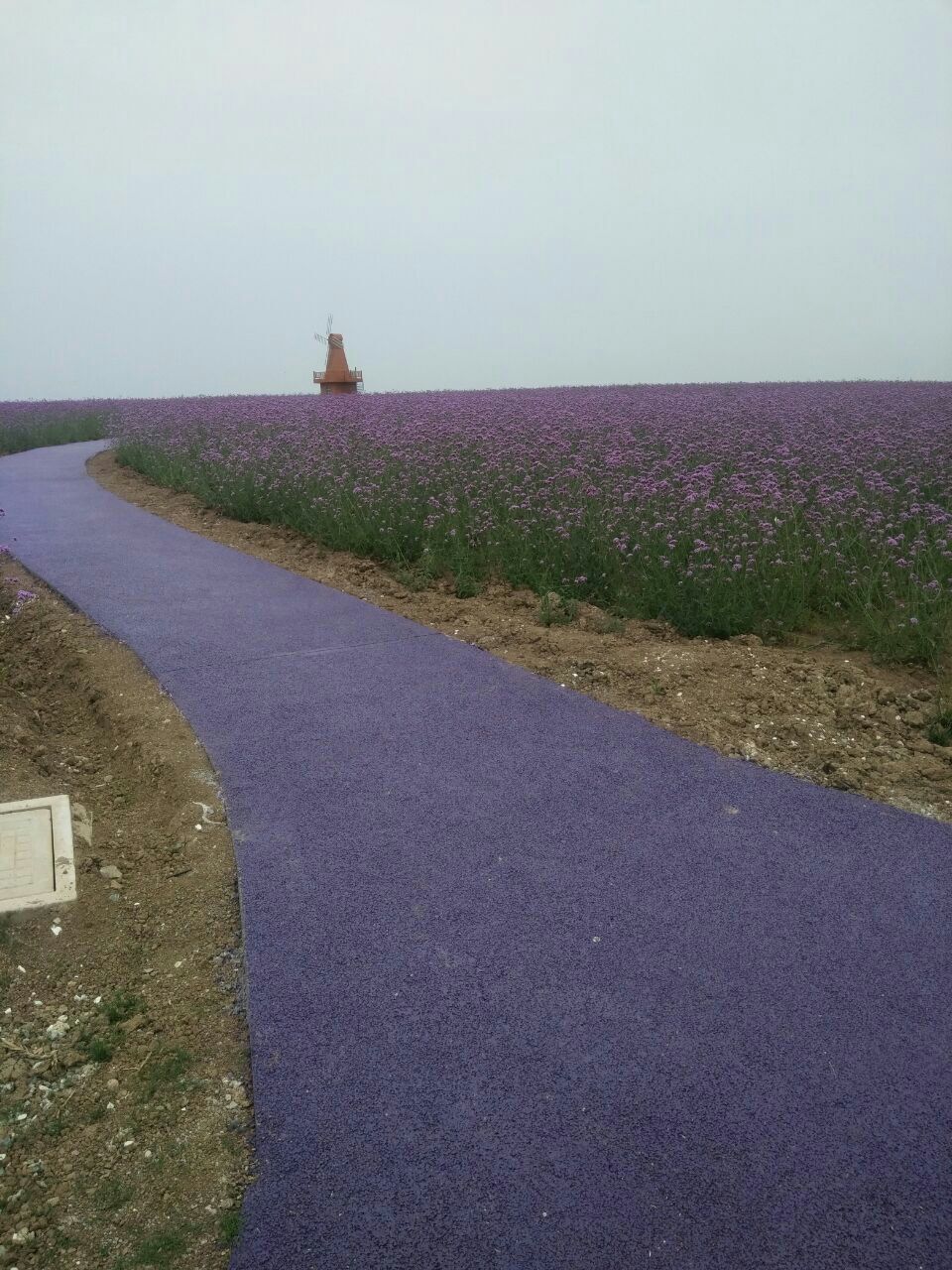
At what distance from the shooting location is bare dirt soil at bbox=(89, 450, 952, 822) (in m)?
4.10

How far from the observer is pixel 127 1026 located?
8.46 feet

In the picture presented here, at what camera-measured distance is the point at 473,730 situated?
4.48 meters

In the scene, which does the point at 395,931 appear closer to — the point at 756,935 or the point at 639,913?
the point at 639,913

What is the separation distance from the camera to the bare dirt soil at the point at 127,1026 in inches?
78.5

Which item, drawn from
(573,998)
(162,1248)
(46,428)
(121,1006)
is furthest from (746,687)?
(46,428)

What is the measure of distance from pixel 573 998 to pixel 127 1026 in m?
1.28

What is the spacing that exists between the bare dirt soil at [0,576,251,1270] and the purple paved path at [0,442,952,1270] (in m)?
→ 0.11

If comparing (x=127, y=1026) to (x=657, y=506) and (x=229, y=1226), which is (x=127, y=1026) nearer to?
(x=229, y=1226)

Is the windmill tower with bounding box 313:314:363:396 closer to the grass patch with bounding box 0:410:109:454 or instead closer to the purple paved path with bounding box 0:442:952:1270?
the grass patch with bounding box 0:410:109:454

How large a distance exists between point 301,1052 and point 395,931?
557 mm

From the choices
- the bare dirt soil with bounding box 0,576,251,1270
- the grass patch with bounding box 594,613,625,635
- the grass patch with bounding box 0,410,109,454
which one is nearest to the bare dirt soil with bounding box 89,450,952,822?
the grass patch with bounding box 594,613,625,635

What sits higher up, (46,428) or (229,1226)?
(46,428)

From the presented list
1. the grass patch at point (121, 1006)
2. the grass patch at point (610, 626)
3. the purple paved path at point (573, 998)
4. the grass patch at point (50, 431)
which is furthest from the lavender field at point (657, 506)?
the grass patch at point (50, 431)

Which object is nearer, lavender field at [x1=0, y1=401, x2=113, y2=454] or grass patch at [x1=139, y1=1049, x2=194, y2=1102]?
grass patch at [x1=139, y1=1049, x2=194, y2=1102]
